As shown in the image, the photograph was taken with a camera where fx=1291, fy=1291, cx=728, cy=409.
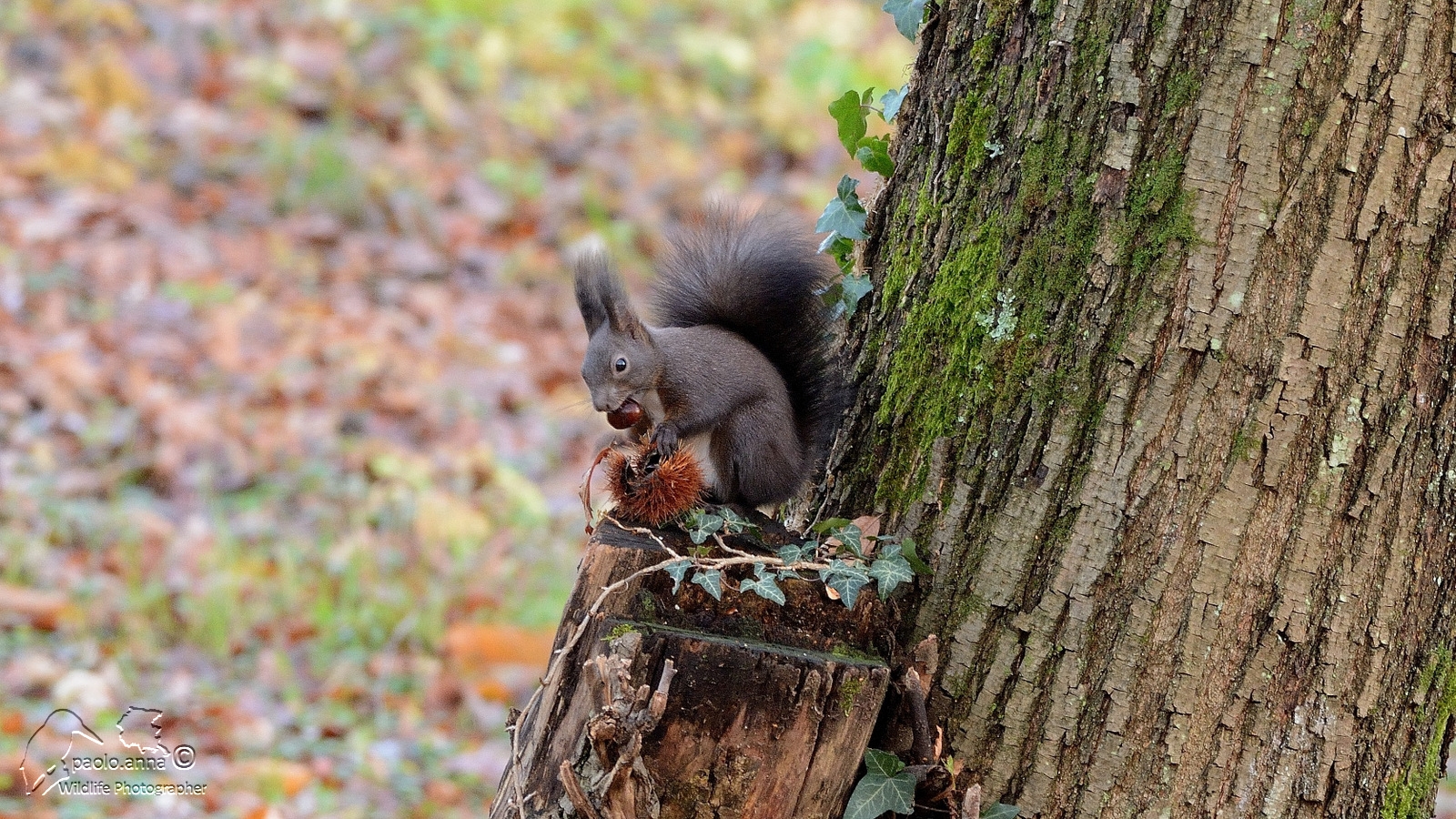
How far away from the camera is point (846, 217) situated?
207cm

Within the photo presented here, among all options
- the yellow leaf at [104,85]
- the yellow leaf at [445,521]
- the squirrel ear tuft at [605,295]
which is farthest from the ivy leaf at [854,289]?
the yellow leaf at [104,85]

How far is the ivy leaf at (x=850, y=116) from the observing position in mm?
2127

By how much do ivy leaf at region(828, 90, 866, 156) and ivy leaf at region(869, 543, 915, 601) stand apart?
754mm

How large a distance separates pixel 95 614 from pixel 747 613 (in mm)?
2649

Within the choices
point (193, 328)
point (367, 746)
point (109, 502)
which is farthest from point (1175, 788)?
point (193, 328)

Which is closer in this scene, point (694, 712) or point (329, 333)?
point (694, 712)

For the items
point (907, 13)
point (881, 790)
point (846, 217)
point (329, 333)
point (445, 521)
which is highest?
point (907, 13)

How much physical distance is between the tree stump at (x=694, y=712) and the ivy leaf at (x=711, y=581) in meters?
0.03

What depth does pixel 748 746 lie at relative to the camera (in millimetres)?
1529

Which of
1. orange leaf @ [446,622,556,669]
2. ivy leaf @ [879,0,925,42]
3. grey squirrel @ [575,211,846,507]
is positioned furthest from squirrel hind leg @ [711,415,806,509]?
orange leaf @ [446,622,556,669]

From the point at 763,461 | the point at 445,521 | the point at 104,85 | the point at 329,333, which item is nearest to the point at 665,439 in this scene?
the point at 763,461

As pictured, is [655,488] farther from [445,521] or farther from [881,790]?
[445,521]

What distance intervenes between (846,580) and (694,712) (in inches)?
10.1

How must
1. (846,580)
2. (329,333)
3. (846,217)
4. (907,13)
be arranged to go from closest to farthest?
(846,580), (907,13), (846,217), (329,333)
